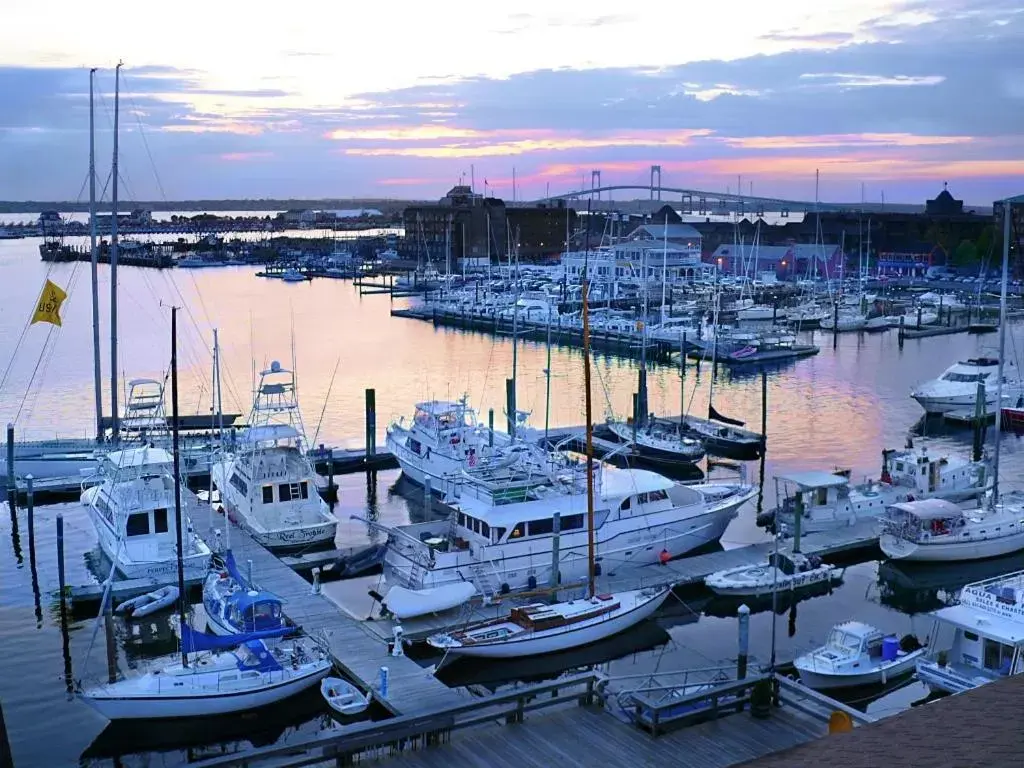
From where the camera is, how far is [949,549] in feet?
63.4

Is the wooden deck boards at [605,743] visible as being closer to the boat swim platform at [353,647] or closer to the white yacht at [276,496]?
the boat swim platform at [353,647]

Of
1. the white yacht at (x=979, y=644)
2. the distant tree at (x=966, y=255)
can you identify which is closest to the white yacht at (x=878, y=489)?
the white yacht at (x=979, y=644)

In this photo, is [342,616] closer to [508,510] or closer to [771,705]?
[508,510]

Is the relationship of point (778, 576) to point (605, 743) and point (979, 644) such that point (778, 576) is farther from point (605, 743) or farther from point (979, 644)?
point (605, 743)

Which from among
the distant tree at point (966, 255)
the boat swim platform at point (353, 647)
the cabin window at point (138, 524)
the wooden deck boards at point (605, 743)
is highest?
the distant tree at point (966, 255)

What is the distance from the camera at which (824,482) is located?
21.0 metres

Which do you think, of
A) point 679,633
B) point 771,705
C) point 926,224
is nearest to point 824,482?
point 679,633

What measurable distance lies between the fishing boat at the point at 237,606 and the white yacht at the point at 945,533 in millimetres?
10866

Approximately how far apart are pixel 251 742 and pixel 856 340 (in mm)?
45430

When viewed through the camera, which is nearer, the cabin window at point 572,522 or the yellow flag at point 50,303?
the cabin window at point 572,522

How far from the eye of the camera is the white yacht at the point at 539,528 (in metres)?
17.2

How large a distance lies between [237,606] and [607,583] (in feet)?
19.9

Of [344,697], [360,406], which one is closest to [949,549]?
[344,697]

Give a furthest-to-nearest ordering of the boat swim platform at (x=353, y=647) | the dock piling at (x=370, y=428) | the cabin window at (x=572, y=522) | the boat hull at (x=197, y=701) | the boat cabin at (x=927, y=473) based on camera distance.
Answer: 1. the dock piling at (x=370, y=428)
2. the boat cabin at (x=927, y=473)
3. the cabin window at (x=572, y=522)
4. the boat swim platform at (x=353, y=647)
5. the boat hull at (x=197, y=701)
